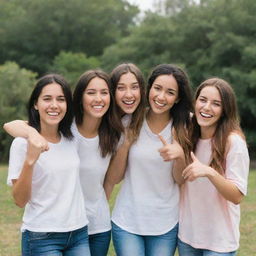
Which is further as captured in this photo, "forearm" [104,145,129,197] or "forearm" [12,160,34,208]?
"forearm" [104,145,129,197]

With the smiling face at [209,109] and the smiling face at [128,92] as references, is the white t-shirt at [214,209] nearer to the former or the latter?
the smiling face at [209,109]

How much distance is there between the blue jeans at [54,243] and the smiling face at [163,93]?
3.61 ft

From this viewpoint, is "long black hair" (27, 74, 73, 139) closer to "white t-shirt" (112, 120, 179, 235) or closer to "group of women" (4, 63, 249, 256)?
"group of women" (4, 63, 249, 256)

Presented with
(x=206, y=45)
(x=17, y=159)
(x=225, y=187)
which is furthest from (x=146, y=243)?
(x=206, y=45)

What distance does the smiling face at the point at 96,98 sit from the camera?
3.69 meters

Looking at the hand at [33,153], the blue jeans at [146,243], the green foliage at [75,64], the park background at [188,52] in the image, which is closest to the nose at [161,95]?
the blue jeans at [146,243]

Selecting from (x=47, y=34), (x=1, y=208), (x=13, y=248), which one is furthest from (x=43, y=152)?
(x=47, y=34)

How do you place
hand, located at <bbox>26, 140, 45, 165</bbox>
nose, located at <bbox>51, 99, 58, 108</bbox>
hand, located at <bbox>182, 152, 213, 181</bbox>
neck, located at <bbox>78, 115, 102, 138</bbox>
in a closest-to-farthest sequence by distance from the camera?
hand, located at <bbox>26, 140, 45, 165</bbox>, hand, located at <bbox>182, 152, 213, 181</bbox>, nose, located at <bbox>51, 99, 58, 108</bbox>, neck, located at <bbox>78, 115, 102, 138</bbox>

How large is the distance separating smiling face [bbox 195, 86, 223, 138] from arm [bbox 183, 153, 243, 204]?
0.37m

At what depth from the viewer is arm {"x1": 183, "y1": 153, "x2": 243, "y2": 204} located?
3.21m

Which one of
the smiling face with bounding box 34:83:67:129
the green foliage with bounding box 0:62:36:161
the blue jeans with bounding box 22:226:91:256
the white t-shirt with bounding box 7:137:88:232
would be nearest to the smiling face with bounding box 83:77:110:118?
the smiling face with bounding box 34:83:67:129

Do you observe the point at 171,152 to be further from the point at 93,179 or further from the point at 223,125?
the point at 93,179

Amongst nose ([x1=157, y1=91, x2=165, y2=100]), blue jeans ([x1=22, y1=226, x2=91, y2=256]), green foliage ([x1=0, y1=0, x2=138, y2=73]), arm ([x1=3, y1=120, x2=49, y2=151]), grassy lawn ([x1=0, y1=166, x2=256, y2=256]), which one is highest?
green foliage ([x1=0, y1=0, x2=138, y2=73])

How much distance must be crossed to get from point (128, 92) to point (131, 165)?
57 centimetres
